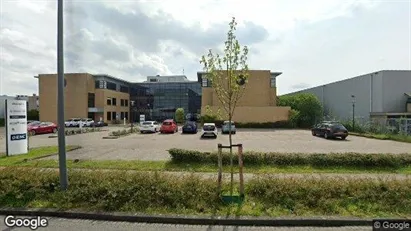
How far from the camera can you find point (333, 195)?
593 cm

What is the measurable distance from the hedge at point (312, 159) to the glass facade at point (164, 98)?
54166 mm

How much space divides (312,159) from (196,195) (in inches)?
235

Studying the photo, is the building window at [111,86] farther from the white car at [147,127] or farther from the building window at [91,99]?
the white car at [147,127]

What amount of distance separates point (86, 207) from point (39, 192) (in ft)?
4.73

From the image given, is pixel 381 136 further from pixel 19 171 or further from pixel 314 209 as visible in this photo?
pixel 19 171

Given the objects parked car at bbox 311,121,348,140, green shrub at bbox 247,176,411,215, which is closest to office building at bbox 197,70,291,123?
parked car at bbox 311,121,348,140

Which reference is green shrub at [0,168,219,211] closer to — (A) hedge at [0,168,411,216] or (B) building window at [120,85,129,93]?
(A) hedge at [0,168,411,216]

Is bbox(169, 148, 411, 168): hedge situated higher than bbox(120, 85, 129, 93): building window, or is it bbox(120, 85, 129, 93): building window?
bbox(120, 85, 129, 93): building window

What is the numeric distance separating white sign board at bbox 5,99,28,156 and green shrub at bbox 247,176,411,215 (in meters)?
12.3

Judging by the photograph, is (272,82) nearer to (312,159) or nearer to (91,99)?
(91,99)

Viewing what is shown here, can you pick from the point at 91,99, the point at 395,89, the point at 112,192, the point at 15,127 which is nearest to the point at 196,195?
the point at 112,192

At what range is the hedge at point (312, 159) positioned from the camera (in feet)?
32.8

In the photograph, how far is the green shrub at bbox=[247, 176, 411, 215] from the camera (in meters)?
5.42

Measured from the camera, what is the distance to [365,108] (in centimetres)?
3697
